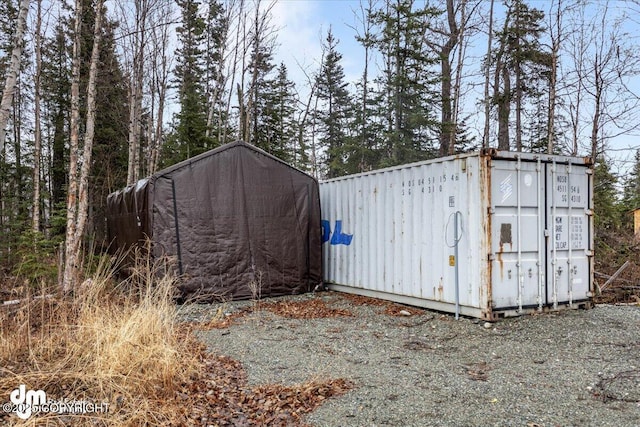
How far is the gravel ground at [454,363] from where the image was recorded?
309 cm

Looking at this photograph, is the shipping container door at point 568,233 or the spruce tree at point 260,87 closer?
the shipping container door at point 568,233

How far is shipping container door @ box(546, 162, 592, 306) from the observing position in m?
6.25

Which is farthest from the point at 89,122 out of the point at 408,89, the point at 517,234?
the point at 408,89

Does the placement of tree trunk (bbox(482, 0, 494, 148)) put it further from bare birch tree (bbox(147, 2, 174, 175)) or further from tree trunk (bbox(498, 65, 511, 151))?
bare birch tree (bbox(147, 2, 174, 175))

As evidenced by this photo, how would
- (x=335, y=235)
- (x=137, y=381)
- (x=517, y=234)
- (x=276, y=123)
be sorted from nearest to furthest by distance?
1. (x=137, y=381)
2. (x=517, y=234)
3. (x=335, y=235)
4. (x=276, y=123)

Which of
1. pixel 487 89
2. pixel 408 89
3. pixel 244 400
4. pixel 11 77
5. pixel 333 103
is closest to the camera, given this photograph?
pixel 244 400

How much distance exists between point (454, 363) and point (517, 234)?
2494mm

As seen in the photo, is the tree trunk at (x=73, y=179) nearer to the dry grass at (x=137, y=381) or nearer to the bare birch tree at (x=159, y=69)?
the dry grass at (x=137, y=381)

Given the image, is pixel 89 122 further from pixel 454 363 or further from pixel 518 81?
pixel 518 81

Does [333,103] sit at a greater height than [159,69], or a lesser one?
greater

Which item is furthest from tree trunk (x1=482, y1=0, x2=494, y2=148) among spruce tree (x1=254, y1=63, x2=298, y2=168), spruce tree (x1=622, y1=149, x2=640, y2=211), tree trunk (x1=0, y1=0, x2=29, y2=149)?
tree trunk (x1=0, y1=0, x2=29, y2=149)

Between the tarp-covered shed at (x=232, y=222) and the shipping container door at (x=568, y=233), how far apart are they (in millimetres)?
4533

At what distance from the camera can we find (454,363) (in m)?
4.34

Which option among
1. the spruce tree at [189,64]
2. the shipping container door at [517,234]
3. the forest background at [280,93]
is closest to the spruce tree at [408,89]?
the forest background at [280,93]
